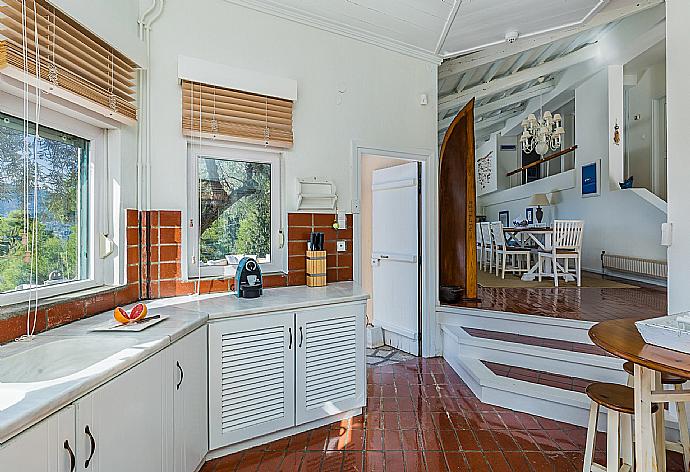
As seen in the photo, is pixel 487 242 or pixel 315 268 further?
pixel 487 242

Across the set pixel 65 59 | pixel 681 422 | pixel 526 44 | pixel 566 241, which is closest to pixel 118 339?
pixel 65 59

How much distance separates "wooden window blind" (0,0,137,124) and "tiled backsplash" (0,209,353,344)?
730mm

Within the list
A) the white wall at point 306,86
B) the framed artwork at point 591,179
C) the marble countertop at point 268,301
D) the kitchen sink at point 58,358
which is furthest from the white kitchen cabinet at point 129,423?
the framed artwork at point 591,179

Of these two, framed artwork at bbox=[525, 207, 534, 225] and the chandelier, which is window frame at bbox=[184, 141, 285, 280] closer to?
the chandelier

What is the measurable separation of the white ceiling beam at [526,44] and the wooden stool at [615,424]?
3517mm

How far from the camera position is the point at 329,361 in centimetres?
318

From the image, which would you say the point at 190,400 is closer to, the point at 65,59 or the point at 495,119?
the point at 65,59

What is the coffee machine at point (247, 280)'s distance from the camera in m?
3.13

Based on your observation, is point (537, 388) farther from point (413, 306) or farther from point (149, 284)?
point (149, 284)

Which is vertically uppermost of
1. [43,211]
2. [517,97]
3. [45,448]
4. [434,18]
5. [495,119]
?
[495,119]

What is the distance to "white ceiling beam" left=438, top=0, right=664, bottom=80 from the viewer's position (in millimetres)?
4926

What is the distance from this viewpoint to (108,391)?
164cm

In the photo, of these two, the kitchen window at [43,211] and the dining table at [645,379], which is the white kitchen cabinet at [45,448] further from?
the dining table at [645,379]

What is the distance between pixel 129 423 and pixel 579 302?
4.75 metres
